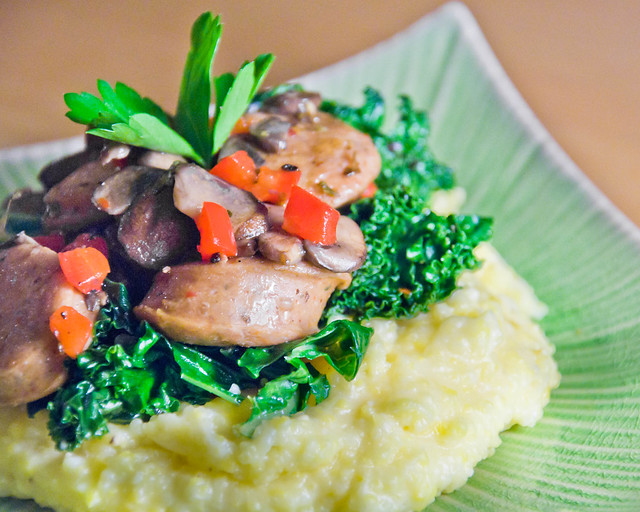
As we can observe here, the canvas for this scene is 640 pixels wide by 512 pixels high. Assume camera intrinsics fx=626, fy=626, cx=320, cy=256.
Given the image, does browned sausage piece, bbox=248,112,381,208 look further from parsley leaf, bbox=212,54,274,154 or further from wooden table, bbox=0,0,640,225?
wooden table, bbox=0,0,640,225

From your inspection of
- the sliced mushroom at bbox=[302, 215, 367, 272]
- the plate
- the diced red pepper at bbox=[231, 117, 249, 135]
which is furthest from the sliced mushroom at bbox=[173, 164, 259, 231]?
the plate

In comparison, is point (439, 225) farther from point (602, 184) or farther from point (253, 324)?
point (602, 184)

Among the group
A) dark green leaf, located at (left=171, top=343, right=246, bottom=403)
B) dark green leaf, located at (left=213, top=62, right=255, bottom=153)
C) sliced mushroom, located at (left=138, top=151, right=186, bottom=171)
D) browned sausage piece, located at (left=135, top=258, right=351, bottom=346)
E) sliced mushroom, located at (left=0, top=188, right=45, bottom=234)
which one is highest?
dark green leaf, located at (left=213, top=62, right=255, bottom=153)

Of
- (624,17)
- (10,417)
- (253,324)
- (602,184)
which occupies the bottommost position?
(10,417)

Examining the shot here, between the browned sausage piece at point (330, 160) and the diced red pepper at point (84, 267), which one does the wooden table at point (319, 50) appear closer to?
the browned sausage piece at point (330, 160)

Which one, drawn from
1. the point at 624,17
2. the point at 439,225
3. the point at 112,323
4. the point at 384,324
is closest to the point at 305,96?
the point at 439,225

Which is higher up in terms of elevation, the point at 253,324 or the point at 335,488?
the point at 253,324
